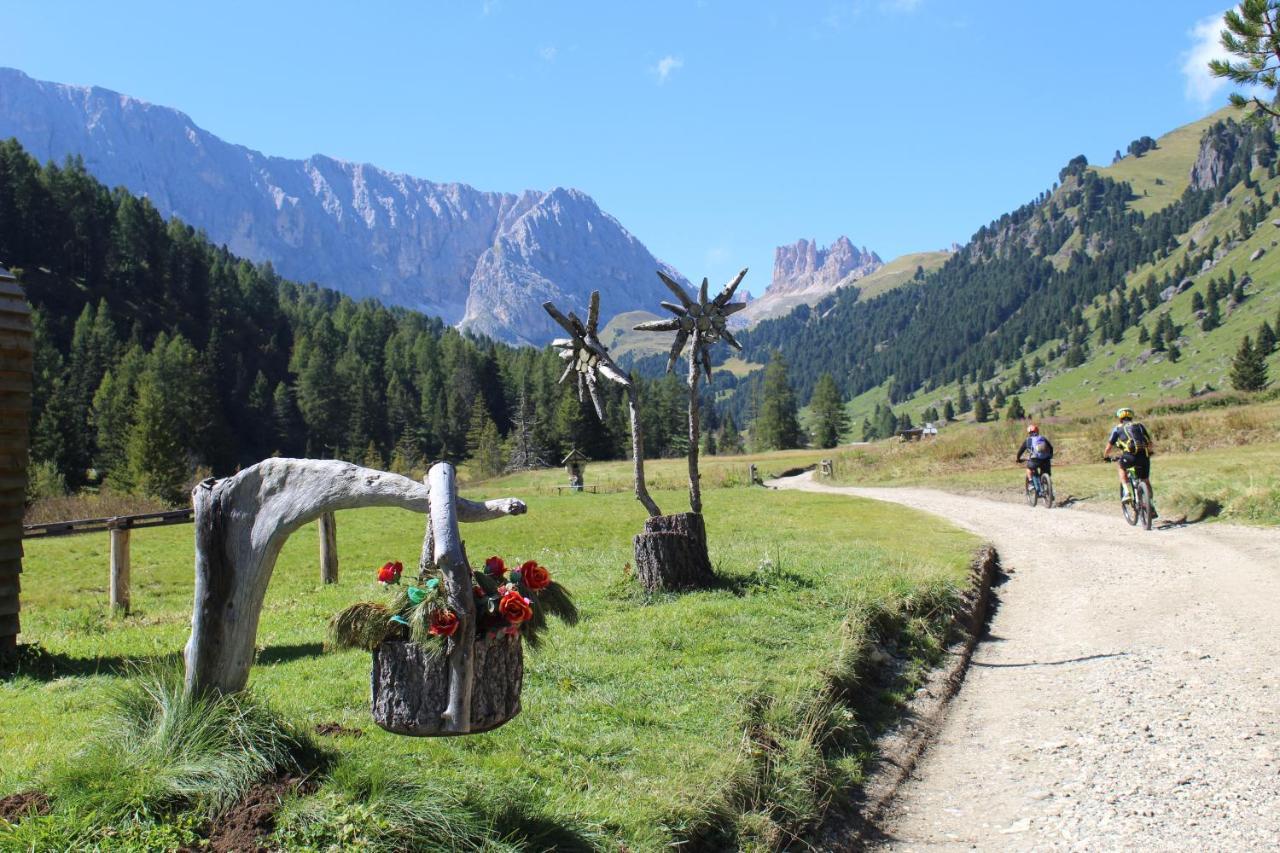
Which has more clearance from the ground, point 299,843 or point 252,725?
point 252,725

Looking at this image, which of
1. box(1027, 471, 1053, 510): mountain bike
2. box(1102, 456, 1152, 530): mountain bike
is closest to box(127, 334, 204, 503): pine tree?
box(1027, 471, 1053, 510): mountain bike

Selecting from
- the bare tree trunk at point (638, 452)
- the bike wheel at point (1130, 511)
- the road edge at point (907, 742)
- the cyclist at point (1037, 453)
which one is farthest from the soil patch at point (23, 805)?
the cyclist at point (1037, 453)

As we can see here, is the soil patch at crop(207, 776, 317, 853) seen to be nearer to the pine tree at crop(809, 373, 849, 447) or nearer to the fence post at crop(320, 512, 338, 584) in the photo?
the fence post at crop(320, 512, 338, 584)

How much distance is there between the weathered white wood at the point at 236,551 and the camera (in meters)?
5.23

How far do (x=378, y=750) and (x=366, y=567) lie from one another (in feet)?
46.0

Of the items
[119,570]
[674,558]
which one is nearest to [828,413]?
[674,558]

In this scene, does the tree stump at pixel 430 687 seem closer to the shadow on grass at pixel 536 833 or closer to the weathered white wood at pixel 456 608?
the weathered white wood at pixel 456 608

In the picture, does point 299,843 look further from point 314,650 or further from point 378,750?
point 314,650

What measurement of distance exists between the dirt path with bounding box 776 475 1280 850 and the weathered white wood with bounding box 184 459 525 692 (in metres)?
5.02

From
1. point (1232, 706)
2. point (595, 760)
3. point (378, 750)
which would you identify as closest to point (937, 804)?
point (595, 760)

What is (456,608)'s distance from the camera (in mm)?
4469

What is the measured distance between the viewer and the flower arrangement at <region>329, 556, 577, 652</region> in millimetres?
4617

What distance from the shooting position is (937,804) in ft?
23.8

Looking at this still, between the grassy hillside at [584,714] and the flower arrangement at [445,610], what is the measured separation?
0.96 metres
